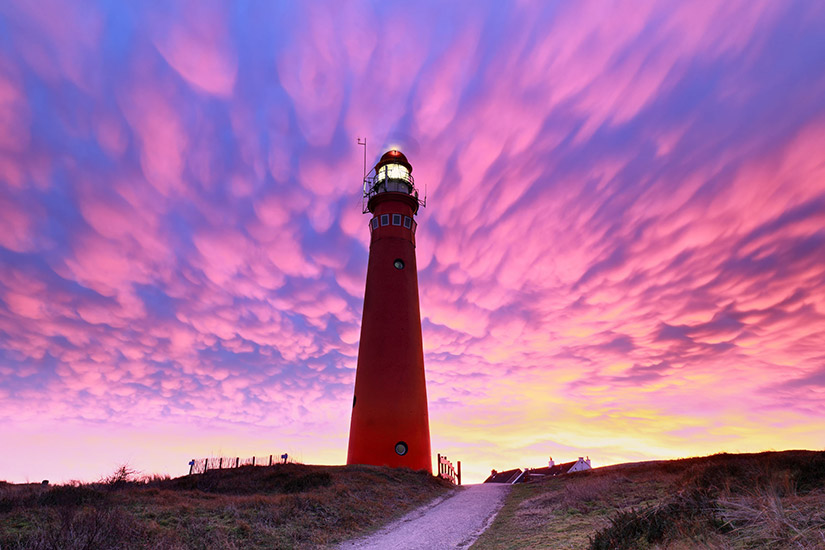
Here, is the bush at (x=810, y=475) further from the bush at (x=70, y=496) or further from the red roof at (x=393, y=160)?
the red roof at (x=393, y=160)

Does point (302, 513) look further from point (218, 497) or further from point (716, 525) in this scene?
point (716, 525)

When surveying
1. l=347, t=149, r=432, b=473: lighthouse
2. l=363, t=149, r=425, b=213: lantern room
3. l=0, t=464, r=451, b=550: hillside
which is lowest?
l=0, t=464, r=451, b=550: hillside

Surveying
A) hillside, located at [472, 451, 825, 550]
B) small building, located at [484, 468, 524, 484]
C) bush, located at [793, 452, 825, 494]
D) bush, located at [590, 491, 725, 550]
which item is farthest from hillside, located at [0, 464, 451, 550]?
small building, located at [484, 468, 524, 484]

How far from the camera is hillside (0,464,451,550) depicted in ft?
30.1

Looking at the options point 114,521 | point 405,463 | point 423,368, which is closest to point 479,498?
point 405,463

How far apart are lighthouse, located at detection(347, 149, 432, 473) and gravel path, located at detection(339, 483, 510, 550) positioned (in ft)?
20.2

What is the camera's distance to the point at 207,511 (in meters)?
12.9

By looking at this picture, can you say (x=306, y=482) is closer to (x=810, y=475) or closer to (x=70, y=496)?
(x=70, y=496)

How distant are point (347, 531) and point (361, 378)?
14.6m

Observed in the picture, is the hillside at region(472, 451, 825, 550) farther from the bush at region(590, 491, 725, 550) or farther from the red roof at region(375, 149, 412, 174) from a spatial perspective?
the red roof at region(375, 149, 412, 174)

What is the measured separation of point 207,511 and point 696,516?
12287 millimetres

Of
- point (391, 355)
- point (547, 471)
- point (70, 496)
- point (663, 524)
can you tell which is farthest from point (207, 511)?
point (547, 471)

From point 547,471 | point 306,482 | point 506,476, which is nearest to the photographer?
point 306,482

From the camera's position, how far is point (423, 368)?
29.2m
